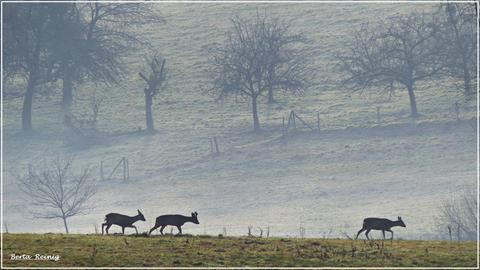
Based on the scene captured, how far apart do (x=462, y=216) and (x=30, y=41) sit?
197 ft

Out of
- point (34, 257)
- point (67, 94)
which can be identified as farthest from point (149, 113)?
point (34, 257)

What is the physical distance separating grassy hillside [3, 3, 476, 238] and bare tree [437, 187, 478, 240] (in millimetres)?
841

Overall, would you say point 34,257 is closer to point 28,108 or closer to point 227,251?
point 227,251

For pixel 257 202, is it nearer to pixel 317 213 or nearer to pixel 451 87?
Result: pixel 317 213

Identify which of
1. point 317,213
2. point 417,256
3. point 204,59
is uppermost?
point 204,59

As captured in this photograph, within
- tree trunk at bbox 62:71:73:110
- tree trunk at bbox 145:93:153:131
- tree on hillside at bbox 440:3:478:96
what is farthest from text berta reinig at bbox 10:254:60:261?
tree trunk at bbox 62:71:73:110

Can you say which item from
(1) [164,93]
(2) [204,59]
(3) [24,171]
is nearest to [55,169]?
(3) [24,171]

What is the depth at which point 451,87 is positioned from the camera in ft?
328

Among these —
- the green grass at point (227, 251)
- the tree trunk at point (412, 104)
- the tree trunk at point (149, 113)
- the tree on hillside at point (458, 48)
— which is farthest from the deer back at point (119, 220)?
the tree trunk at point (149, 113)

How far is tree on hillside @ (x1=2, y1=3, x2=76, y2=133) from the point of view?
348ft

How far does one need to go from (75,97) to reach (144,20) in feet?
87.3

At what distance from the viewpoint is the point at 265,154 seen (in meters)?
85.7

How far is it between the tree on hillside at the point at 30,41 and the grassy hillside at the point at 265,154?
4.34m

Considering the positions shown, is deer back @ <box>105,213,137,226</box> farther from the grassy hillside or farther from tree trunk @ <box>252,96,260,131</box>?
tree trunk @ <box>252,96,260,131</box>
